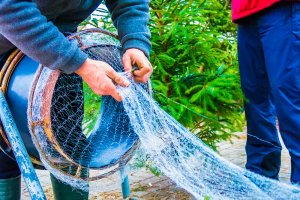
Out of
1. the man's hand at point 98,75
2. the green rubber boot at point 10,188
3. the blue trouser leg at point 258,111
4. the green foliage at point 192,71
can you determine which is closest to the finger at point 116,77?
the man's hand at point 98,75

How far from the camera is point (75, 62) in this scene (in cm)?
132

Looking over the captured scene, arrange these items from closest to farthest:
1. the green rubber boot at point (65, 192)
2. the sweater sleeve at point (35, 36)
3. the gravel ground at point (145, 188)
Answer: the sweater sleeve at point (35, 36) < the green rubber boot at point (65, 192) < the gravel ground at point (145, 188)

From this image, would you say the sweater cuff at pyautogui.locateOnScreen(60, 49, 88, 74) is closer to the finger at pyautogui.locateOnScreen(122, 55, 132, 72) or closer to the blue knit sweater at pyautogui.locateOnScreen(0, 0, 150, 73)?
the blue knit sweater at pyautogui.locateOnScreen(0, 0, 150, 73)

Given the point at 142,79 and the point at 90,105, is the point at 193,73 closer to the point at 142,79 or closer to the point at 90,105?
the point at 90,105

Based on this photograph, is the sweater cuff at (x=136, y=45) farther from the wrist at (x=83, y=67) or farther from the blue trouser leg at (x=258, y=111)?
the blue trouser leg at (x=258, y=111)

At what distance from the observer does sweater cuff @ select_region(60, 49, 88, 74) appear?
4.33ft

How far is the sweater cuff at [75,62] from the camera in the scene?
1318 millimetres

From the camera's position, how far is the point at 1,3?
1.24m

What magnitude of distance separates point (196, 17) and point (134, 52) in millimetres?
1438

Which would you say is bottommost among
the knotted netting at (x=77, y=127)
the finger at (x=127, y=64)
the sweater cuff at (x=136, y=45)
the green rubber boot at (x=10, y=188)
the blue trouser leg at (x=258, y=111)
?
the blue trouser leg at (x=258, y=111)

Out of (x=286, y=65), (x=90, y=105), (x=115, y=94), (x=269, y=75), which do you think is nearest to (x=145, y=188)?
(x=90, y=105)

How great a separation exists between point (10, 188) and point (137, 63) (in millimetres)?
655

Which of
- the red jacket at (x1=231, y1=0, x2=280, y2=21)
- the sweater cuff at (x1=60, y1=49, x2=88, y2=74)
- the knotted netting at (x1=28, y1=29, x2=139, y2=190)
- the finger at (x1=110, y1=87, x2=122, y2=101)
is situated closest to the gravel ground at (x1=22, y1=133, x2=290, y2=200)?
the knotted netting at (x1=28, y1=29, x2=139, y2=190)

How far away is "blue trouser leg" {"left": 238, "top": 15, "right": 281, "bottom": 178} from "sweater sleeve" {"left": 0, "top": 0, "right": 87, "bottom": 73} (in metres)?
1.64
